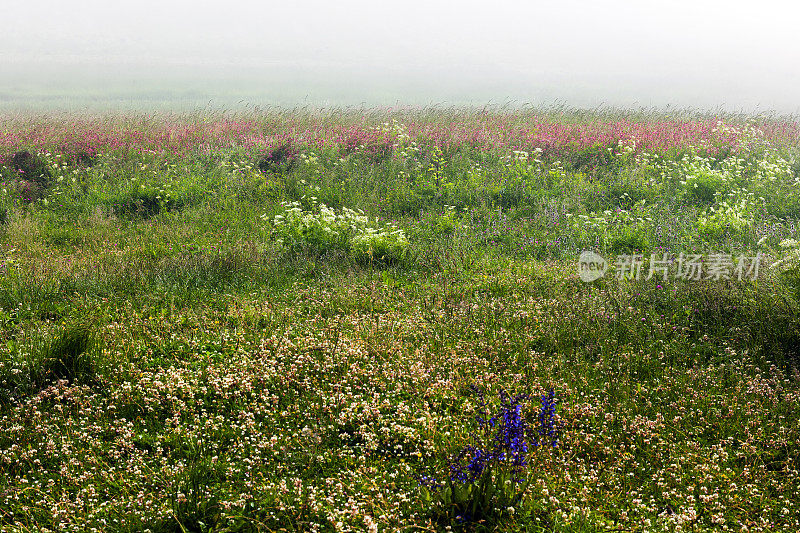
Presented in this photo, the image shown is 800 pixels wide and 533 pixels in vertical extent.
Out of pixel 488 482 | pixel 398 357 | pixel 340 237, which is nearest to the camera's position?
pixel 488 482

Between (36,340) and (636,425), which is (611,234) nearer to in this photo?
(636,425)

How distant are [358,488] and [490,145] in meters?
12.5

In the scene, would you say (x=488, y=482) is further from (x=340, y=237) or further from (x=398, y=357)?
(x=340, y=237)

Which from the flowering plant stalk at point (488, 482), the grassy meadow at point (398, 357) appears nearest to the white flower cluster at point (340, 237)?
the grassy meadow at point (398, 357)

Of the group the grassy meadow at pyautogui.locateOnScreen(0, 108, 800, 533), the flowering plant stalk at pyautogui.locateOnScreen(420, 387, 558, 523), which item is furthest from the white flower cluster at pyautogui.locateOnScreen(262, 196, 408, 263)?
the flowering plant stalk at pyautogui.locateOnScreen(420, 387, 558, 523)

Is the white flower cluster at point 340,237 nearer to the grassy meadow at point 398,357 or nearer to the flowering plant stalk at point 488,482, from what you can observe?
the grassy meadow at point 398,357

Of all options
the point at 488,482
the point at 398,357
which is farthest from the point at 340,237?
the point at 488,482

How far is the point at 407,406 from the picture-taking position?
186 inches

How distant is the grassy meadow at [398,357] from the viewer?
363 centimetres

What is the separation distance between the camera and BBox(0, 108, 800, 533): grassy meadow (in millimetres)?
3633

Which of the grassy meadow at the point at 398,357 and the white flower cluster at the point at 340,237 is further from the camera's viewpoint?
the white flower cluster at the point at 340,237

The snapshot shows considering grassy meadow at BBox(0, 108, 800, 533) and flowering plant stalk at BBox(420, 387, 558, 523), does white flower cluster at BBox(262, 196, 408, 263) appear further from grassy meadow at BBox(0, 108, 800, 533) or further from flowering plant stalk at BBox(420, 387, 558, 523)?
flowering plant stalk at BBox(420, 387, 558, 523)

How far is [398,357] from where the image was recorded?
5473mm

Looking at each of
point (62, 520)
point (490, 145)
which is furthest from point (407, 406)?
point (490, 145)
